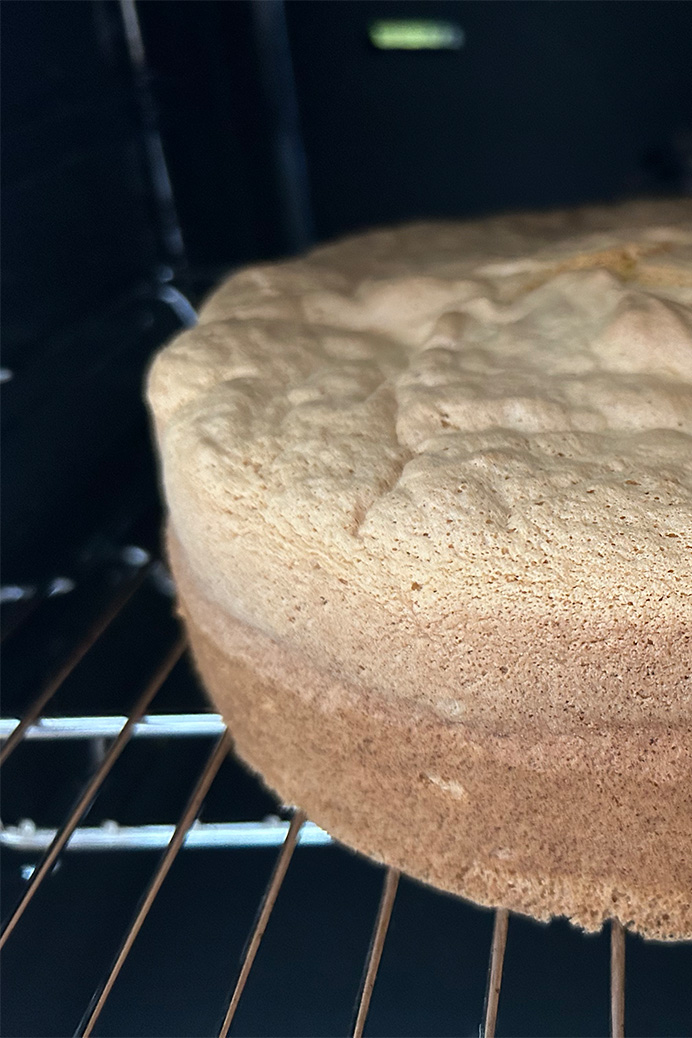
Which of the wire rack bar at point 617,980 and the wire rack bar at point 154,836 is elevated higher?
the wire rack bar at point 617,980

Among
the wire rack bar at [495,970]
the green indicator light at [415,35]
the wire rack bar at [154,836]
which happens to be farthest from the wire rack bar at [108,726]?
the green indicator light at [415,35]

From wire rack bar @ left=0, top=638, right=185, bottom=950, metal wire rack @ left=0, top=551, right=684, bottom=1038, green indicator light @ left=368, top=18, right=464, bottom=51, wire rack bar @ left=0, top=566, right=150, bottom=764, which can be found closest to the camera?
metal wire rack @ left=0, top=551, right=684, bottom=1038

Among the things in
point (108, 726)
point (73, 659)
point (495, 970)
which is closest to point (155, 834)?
point (108, 726)

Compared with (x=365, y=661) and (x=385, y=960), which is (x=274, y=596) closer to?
(x=365, y=661)

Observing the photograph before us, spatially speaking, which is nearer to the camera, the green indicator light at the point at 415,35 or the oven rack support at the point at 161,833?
the oven rack support at the point at 161,833

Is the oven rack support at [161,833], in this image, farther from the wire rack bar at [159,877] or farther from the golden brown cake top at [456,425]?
the golden brown cake top at [456,425]

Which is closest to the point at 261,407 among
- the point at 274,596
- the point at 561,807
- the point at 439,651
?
the point at 274,596

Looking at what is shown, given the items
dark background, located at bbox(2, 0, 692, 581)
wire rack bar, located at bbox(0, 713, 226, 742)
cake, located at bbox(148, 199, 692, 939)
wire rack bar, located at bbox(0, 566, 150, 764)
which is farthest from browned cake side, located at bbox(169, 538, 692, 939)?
dark background, located at bbox(2, 0, 692, 581)

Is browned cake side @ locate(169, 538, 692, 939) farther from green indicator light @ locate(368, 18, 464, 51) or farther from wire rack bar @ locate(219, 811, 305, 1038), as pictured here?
green indicator light @ locate(368, 18, 464, 51)
